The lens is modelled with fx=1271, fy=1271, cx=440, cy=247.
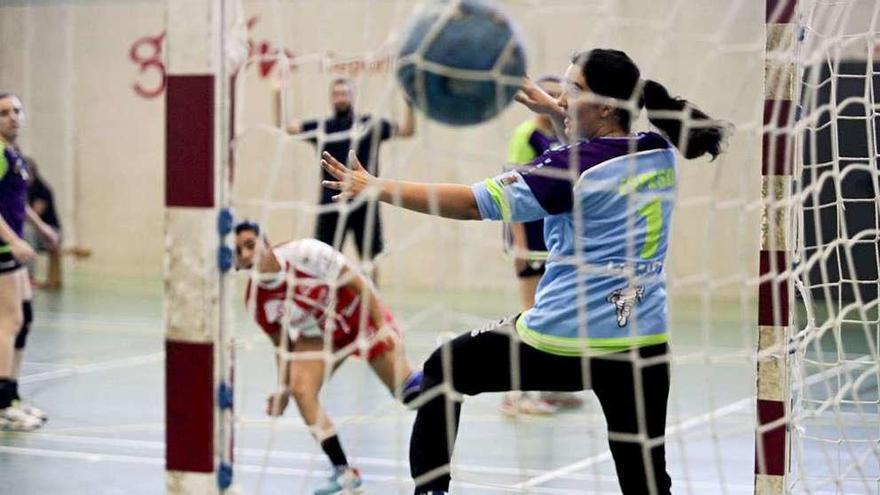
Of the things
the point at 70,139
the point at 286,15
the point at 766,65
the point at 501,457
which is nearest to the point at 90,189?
the point at 70,139

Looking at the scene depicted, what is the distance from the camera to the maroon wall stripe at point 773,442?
4.01 metres

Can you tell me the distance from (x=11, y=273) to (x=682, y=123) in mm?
3954

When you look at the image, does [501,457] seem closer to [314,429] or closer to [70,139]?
[314,429]

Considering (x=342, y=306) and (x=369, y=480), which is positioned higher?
(x=342, y=306)

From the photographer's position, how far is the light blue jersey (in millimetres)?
3293

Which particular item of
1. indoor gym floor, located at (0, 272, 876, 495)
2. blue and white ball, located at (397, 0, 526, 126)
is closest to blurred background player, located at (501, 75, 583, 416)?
A: indoor gym floor, located at (0, 272, 876, 495)

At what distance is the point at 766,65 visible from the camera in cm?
402

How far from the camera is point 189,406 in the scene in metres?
2.85

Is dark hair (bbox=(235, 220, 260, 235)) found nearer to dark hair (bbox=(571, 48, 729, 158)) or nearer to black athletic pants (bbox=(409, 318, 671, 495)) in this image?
black athletic pants (bbox=(409, 318, 671, 495))

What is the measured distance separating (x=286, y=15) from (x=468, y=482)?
842cm

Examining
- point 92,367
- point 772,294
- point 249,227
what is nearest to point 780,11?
point 772,294

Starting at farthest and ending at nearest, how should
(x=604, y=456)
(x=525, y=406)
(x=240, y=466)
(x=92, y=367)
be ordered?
1. (x=92, y=367)
2. (x=525, y=406)
3. (x=604, y=456)
4. (x=240, y=466)

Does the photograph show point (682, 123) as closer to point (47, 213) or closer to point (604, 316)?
point (604, 316)

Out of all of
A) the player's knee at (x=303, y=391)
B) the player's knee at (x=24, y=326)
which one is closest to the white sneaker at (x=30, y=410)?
the player's knee at (x=24, y=326)
